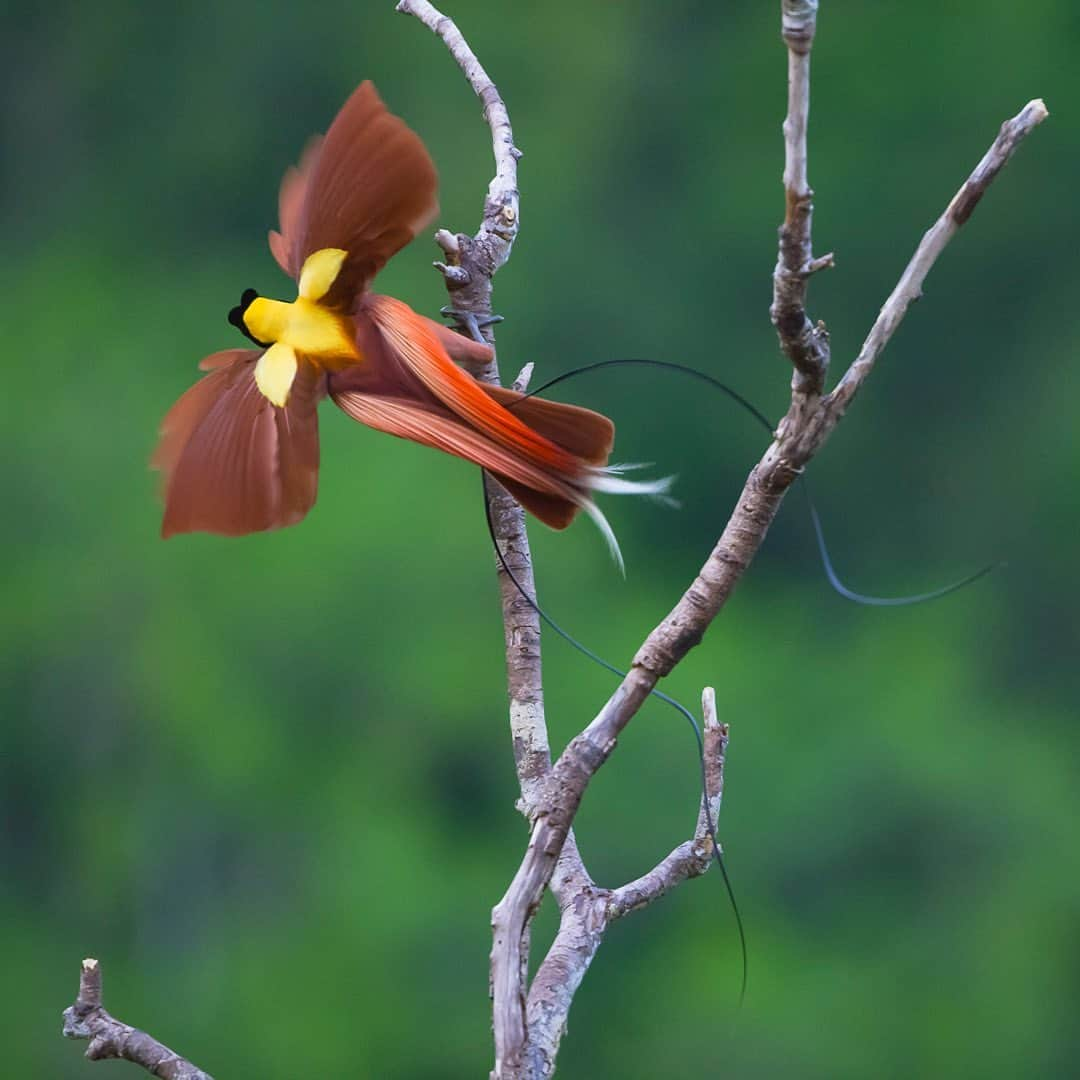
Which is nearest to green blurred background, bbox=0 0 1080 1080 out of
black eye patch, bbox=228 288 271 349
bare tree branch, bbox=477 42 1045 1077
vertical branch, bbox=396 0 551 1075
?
vertical branch, bbox=396 0 551 1075

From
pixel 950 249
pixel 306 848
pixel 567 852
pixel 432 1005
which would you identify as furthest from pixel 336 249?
pixel 950 249

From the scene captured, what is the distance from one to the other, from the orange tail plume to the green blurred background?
2475 mm

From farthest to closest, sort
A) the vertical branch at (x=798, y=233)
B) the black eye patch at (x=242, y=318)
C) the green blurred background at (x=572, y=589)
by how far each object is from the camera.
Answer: the green blurred background at (x=572, y=589), the black eye patch at (x=242, y=318), the vertical branch at (x=798, y=233)

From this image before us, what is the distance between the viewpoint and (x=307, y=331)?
97 cm

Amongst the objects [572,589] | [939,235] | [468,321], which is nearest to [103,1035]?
[468,321]

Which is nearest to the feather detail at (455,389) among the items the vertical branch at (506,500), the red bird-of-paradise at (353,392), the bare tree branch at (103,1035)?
the red bird-of-paradise at (353,392)

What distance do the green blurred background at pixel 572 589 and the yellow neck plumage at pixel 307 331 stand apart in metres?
2.47

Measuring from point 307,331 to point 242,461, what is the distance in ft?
0.29

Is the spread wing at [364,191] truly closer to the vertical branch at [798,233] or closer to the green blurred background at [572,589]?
the vertical branch at [798,233]

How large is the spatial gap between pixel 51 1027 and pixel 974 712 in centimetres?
221

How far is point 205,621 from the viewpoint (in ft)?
11.9

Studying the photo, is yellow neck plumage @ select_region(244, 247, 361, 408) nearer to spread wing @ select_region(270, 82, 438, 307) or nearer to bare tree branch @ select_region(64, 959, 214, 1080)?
spread wing @ select_region(270, 82, 438, 307)

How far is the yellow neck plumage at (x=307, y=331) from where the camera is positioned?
37.9 inches

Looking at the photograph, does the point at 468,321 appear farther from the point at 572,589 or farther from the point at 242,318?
the point at 572,589
